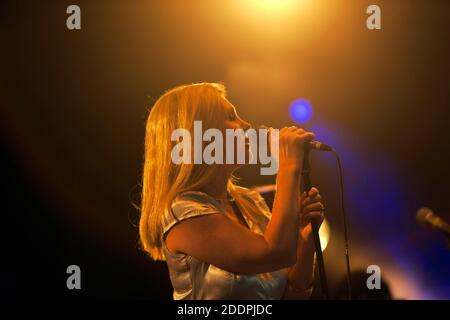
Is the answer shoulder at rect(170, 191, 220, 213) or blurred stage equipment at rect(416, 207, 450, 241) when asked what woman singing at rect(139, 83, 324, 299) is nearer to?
shoulder at rect(170, 191, 220, 213)

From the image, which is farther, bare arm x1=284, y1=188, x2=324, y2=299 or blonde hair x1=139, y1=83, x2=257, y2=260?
bare arm x1=284, y1=188, x2=324, y2=299

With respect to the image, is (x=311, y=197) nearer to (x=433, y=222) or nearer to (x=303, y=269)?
(x=303, y=269)

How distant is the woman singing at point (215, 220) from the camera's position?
3.93 ft

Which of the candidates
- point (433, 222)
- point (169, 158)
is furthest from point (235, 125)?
point (433, 222)

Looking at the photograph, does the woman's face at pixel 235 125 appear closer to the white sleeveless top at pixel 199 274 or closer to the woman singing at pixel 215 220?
the woman singing at pixel 215 220

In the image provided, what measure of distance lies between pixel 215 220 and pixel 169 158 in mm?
223

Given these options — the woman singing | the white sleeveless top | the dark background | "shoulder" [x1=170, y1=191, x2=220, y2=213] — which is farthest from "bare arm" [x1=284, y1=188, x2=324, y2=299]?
the dark background

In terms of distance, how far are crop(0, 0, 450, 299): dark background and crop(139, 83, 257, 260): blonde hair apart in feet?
3.49

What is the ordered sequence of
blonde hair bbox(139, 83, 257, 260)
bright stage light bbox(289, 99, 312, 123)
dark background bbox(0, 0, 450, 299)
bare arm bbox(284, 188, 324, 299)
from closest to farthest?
1. blonde hair bbox(139, 83, 257, 260)
2. bare arm bbox(284, 188, 324, 299)
3. dark background bbox(0, 0, 450, 299)
4. bright stage light bbox(289, 99, 312, 123)

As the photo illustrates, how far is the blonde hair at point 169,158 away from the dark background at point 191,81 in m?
1.06

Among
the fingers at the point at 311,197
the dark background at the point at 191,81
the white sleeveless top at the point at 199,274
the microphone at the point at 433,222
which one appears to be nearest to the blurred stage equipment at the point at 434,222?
the microphone at the point at 433,222

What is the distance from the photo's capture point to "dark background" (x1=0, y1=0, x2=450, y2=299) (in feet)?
7.77
